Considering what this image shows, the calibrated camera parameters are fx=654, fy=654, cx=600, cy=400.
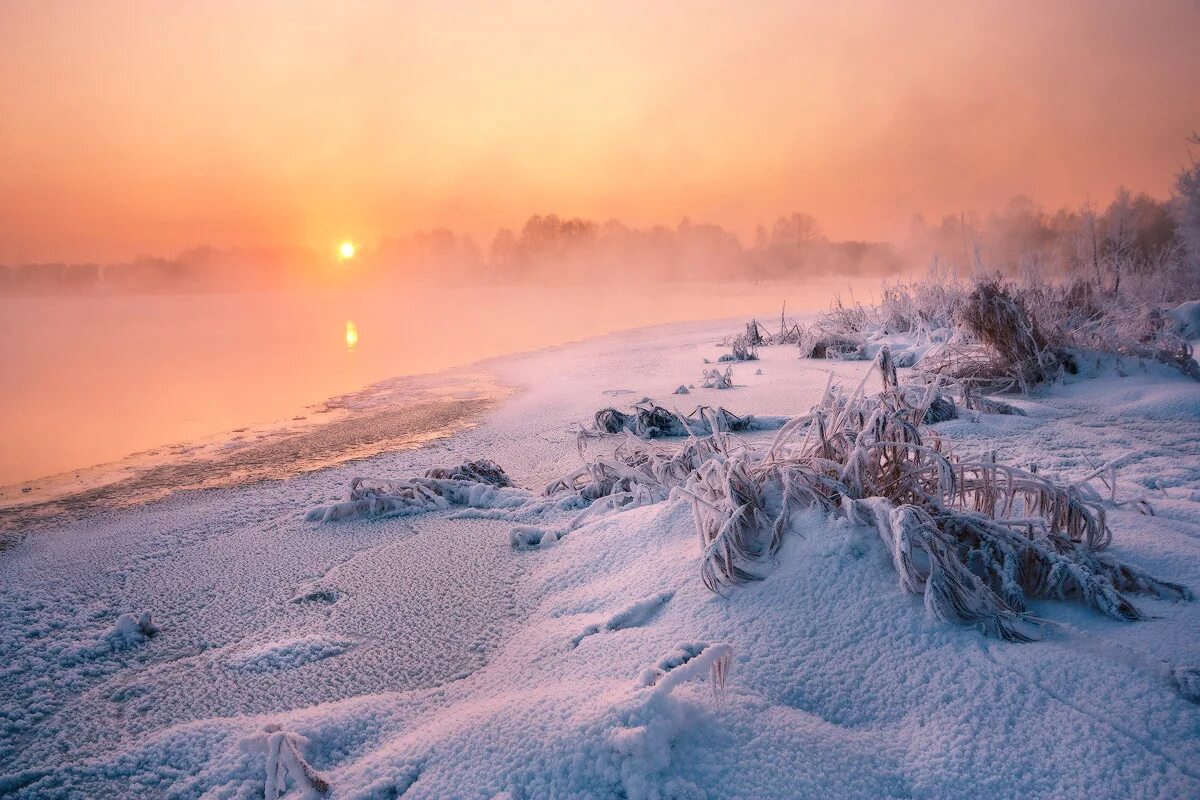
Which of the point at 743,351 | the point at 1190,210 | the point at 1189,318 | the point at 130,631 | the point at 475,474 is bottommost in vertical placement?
the point at 130,631

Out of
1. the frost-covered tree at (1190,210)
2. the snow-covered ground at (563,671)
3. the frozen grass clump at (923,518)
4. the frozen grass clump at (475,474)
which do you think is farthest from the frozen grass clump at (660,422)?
the frost-covered tree at (1190,210)

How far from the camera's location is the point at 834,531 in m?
1.46

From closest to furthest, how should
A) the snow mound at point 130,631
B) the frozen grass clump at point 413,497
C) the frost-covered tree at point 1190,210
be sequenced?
1. the snow mound at point 130,631
2. the frozen grass clump at point 413,497
3. the frost-covered tree at point 1190,210

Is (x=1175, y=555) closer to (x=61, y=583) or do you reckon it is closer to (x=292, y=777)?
(x=292, y=777)

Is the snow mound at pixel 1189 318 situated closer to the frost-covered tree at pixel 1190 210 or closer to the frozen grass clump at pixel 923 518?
the frost-covered tree at pixel 1190 210

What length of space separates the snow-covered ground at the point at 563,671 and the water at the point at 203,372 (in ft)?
6.65

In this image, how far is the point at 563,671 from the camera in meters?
1.42

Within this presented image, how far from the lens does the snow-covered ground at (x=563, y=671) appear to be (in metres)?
1.03

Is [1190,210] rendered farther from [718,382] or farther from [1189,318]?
[718,382]

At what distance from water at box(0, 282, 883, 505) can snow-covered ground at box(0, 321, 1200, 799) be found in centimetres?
203

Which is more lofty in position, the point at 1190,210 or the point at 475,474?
the point at 1190,210

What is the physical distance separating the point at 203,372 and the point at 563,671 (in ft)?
29.6

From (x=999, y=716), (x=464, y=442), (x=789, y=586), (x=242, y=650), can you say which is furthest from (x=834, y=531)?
(x=464, y=442)

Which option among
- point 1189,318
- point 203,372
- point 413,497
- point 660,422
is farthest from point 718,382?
point 203,372
